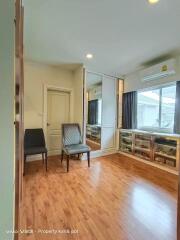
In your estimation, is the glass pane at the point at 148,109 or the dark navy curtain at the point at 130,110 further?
the dark navy curtain at the point at 130,110

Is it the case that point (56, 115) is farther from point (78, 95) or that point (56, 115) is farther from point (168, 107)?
point (168, 107)

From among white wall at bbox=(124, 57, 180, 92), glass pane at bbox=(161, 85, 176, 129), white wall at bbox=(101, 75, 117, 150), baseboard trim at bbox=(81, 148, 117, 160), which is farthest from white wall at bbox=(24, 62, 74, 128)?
glass pane at bbox=(161, 85, 176, 129)

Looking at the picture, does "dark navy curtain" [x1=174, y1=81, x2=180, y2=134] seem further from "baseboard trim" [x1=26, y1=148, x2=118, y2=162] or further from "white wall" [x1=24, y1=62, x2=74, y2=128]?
"white wall" [x1=24, y1=62, x2=74, y2=128]

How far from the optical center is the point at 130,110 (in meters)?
4.26

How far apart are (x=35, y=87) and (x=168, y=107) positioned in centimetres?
337

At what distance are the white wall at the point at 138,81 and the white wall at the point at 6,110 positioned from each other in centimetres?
326

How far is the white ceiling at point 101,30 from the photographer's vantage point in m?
1.76

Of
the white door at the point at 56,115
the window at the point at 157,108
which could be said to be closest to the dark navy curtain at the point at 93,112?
the white door at the point at 56,115

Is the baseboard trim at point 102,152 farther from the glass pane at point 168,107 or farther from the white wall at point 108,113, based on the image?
the glass pane at point 168,107

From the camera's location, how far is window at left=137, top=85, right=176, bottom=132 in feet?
11.1

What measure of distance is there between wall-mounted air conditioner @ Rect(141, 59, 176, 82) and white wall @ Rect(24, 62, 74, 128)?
93.8 inches

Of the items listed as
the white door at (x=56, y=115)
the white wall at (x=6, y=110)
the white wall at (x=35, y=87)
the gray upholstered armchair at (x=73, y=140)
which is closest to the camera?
the white wall at (x=6, y=110)

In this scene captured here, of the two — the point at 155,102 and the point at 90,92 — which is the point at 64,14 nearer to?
the point at 90,92

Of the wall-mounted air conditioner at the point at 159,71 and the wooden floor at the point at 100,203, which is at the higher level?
the wall-mounted air conditioner at the point at 159,71
